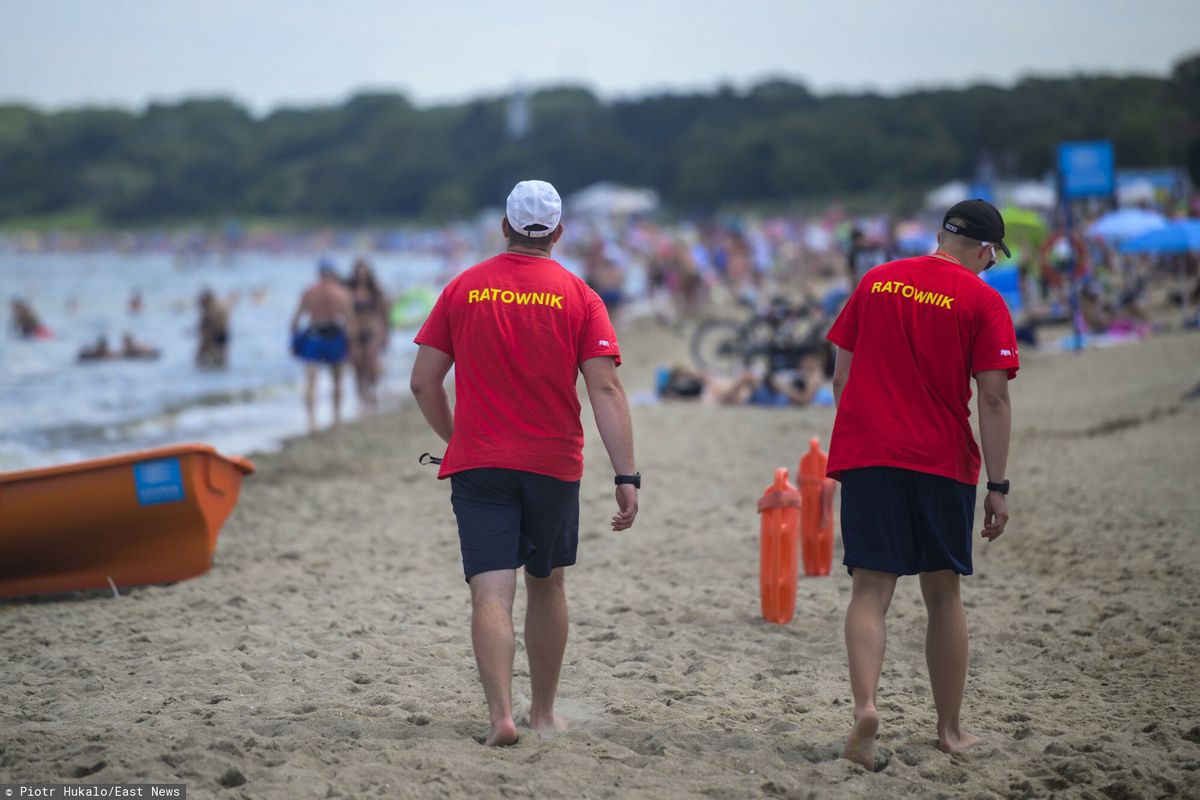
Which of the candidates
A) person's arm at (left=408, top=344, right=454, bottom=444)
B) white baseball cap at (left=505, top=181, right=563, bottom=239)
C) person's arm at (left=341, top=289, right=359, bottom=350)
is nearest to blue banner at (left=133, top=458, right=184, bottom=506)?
person's arm at (left=408, top=344, right=454, bottom=444)

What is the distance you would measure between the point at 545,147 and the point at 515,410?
10822 centimetres

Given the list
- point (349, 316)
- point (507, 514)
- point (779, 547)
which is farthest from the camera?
point (349, 316)

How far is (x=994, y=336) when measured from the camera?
130 inches

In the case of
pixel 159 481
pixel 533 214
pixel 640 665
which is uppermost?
pixel 533 214

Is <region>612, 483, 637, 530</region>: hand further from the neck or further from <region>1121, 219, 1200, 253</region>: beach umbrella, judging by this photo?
<region>1121, 219, 1200, 253</region>: beach umbrella

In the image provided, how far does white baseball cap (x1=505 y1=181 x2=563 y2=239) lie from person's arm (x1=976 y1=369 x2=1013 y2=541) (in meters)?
1.34

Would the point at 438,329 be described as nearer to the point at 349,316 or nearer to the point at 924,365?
the point at 924,365

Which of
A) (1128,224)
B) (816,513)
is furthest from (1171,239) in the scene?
(816,513)

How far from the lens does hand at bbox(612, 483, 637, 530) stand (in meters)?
3.45

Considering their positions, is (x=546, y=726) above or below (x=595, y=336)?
below

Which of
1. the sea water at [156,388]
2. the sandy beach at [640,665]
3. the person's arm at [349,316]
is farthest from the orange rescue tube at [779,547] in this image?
the sea water at [156,388]

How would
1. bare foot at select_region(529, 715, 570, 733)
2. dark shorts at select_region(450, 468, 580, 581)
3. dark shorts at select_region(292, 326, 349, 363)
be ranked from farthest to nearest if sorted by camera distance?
dark shorts at select_region(292, 326, 349, 363)
bare foot at select_region(529, 715, 570, 733)
dark shorts at select_region(450, 468, 580, 581)

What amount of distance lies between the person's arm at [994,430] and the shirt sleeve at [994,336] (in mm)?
29

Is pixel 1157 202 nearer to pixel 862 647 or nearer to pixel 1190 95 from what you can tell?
pixel 1190 95
